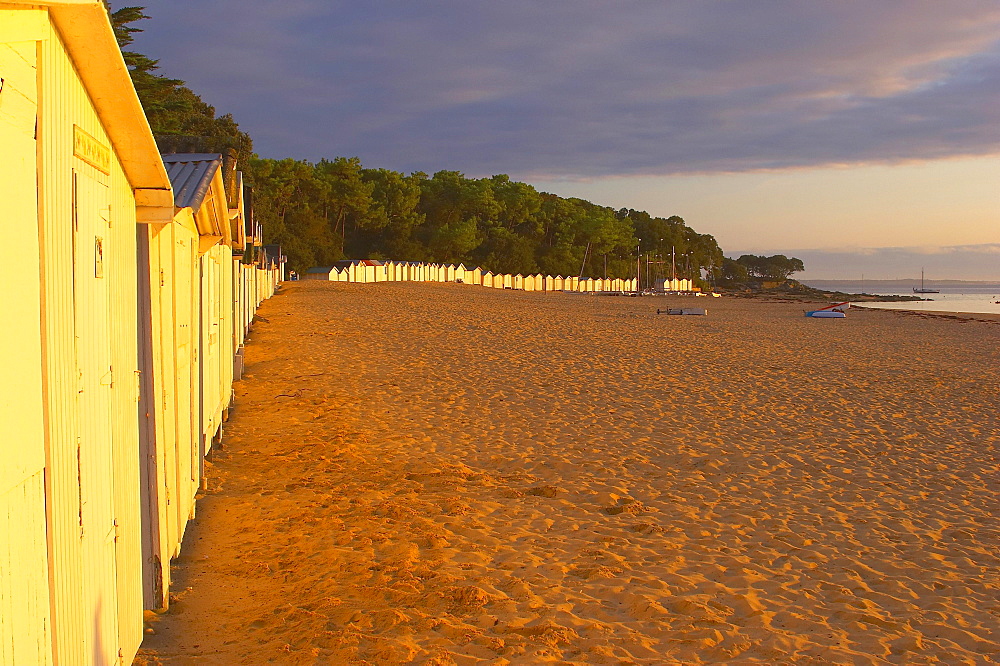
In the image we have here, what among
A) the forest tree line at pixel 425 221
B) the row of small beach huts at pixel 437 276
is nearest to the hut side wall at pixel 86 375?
the forest tree line at pixel 425 221

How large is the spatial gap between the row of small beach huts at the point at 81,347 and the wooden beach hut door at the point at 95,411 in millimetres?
A: 11

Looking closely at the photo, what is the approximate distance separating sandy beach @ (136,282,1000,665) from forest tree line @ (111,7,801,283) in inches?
1416

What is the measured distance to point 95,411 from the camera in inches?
125

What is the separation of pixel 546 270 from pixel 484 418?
87092 mm

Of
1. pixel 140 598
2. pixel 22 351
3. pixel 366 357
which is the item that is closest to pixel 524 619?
pixel 140 598

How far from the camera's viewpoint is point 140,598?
4.16 m

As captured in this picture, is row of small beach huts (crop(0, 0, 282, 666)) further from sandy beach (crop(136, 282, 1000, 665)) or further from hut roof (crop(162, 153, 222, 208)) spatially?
sandy beach (crop(136, 282, 1000, 665))

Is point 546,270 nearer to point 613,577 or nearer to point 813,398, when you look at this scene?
point 813,398

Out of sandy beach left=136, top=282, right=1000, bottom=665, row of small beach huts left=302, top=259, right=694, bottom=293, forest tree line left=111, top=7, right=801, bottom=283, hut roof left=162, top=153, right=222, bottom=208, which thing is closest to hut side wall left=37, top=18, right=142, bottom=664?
sandy beach left=136, top=282, right=1000, bottom=665

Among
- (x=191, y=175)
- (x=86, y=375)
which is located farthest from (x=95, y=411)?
(x=191, y=175)

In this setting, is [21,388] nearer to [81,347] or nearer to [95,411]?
[81,347]

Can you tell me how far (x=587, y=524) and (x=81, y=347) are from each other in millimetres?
4659

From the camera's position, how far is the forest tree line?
67.7m

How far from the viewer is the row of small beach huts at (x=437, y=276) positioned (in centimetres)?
5538
